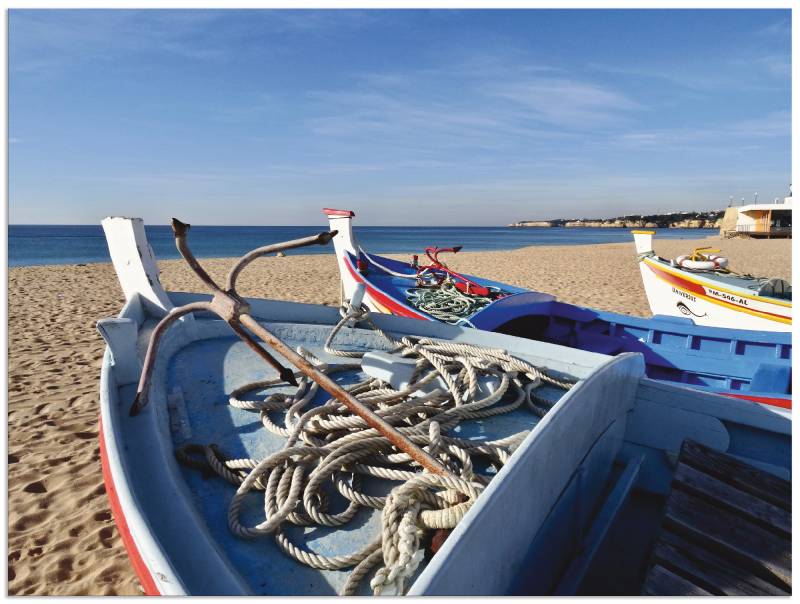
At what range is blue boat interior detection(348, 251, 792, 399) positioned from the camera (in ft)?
14.5

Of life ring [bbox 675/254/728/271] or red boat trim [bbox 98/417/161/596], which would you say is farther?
life ring [bbox 675/254/728/271]

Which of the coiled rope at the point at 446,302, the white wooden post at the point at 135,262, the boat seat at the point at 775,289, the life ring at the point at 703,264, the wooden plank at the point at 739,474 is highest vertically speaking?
the white wooden post at the point at 135,262

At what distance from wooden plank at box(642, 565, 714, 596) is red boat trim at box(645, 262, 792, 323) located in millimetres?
5843

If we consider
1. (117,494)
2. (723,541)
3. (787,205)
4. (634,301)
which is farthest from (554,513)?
(787,205)

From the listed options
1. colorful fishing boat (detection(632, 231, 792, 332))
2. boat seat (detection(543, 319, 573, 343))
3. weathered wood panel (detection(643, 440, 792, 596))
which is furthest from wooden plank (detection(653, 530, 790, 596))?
colorful fishing boat (detection(632, 231, 792, 332))

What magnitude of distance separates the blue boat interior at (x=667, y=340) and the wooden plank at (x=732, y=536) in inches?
96.3

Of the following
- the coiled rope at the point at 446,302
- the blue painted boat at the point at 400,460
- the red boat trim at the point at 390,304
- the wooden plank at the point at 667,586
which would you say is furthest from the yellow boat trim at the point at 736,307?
the wooden plank at the point at 667,586

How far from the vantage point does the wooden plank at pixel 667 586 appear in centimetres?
150

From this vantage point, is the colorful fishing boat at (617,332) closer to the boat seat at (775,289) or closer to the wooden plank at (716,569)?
the boat seat at (775,289)

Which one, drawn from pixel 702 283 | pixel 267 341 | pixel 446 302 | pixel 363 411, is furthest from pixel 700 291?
pixel 267 341

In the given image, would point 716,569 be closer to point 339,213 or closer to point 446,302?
point 446,302

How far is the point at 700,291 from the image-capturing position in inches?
271

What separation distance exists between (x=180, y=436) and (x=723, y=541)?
2.11m

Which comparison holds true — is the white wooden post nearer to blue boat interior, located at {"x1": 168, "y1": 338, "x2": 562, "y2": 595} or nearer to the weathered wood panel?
blue boat interior, located at {"x1": 168, "y1": 338, "x2": 562, "y2": 595}
